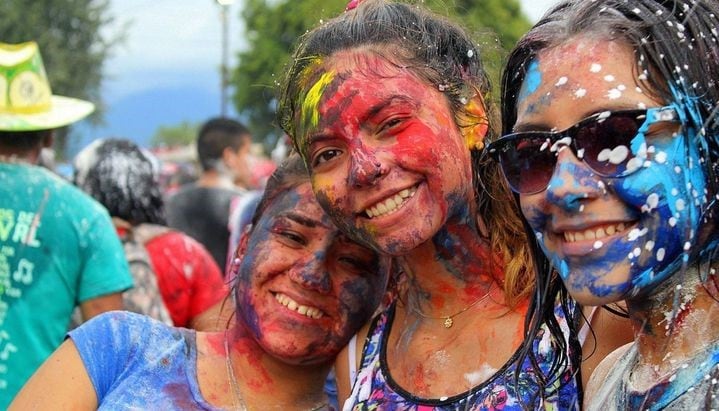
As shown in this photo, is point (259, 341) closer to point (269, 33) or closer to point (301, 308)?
point (301, 308)

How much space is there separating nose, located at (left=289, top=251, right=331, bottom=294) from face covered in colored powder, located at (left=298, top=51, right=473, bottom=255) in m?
0.23

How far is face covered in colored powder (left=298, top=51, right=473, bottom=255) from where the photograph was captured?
6.89ft

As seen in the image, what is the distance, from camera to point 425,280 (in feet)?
7.61

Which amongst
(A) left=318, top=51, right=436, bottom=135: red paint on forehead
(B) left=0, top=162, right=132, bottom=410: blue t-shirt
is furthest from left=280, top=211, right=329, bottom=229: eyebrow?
(B) left=0, top=162, right=132, bottom=410: blue t-shirt

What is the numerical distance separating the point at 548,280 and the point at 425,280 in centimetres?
53

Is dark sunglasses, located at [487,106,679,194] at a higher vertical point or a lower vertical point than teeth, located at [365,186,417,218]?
higher

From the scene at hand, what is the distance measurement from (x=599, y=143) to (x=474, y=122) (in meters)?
0.81

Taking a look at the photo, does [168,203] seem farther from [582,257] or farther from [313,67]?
[582,257]

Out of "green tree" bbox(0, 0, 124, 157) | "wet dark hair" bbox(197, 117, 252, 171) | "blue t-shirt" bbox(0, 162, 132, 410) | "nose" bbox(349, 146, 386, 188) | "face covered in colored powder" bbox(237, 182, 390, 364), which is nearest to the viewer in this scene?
"nose" bbox(349, 146, 386, 188)

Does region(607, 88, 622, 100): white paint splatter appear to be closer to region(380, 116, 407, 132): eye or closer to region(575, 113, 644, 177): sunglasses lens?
region(575, 113, 644, 177): sunglasses lens

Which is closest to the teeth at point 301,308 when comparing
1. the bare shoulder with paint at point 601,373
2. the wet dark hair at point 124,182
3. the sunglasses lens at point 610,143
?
the bare shoulder with paint at point 601,373

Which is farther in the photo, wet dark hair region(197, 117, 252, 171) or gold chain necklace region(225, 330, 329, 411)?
wet dark hair region(197, 117, 252, 171)

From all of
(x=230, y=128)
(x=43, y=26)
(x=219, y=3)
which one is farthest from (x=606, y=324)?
(x=43, y=26)

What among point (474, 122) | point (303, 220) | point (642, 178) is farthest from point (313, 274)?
point (642, 178)
